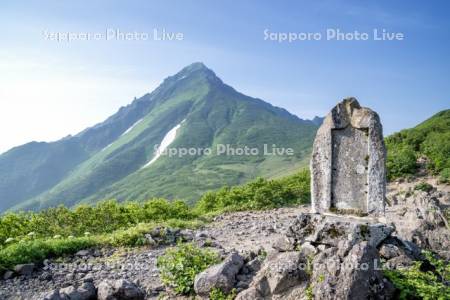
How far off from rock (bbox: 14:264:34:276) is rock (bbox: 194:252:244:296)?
4939mm

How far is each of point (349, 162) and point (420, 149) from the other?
61.4ft

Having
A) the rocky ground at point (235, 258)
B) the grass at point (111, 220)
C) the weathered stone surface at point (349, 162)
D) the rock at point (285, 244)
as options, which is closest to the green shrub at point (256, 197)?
the grass at point (111, 220)

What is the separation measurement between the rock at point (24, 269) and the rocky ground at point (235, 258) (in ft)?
0.08

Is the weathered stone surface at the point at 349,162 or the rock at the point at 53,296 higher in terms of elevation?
the weathered stone surface at the point at 349,162

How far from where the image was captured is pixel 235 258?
7.99m

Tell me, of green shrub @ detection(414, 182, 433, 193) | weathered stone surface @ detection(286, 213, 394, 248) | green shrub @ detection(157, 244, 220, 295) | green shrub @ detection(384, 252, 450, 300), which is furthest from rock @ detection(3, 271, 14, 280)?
green shrub @ detection(414, 182, 433, 193)

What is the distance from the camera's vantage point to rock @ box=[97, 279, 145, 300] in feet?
25.6

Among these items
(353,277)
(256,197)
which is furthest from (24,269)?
(256,197)

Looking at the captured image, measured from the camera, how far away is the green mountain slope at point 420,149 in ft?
73.5

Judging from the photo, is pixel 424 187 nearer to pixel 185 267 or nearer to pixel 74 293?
pixel 185 267

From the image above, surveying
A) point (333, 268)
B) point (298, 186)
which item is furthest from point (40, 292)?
point (298, 186)

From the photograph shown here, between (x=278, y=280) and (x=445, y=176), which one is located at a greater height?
(x=445, y=176)

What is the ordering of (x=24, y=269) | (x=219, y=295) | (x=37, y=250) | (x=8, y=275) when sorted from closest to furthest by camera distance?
(x=219, y=295) < (x=8, y=275) < (x=24, y=269) < (x=37, y=250)

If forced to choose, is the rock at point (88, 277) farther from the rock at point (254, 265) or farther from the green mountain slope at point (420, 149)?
the green mountain slope at point (420, 149)
